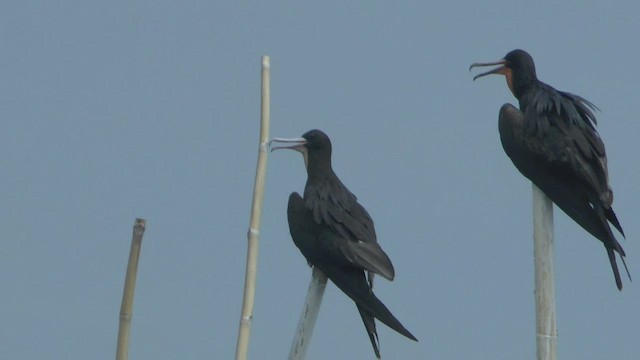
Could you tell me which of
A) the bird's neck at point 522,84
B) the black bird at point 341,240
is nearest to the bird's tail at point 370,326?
the black bird at point 341,240

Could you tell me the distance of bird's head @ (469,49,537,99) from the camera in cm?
989

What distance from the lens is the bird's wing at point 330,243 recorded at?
9281 millimetres

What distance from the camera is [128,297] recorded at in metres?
7.82

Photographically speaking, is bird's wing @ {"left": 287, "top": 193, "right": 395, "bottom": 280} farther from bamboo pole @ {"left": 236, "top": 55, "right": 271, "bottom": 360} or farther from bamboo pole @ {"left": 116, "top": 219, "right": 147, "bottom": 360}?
bamboo pole @ {"left": 116, "top": 219, "right": 147, "bottom": 360}

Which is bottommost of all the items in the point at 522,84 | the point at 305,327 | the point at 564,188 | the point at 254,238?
the point at 305,327

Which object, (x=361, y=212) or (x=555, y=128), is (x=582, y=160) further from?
(x=361, y=212)

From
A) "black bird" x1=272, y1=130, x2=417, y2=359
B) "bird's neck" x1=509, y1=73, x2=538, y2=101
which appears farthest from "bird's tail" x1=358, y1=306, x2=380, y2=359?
"bird's neck" x1=509, y1=73, x2=538, y2=101

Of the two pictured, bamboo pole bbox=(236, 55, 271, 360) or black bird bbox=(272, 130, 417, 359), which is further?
black bird bbox=(272, 130, 417, 359)

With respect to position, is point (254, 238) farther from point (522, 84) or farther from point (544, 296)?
point (522, 84)

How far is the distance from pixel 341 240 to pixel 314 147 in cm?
96

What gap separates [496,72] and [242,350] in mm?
2922

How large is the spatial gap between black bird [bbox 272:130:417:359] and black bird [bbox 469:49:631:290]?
114cm

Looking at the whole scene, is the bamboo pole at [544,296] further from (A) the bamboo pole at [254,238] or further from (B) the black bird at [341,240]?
(A) the bamboo pole at [254,238]

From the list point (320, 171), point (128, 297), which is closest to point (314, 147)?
point (320, 171)
